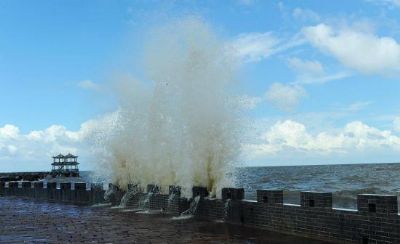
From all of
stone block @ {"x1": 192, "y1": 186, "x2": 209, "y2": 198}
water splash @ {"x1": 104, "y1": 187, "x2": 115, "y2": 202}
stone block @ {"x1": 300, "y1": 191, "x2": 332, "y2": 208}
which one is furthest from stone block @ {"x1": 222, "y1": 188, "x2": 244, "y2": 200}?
water splash @ {"x1": 104, "y1": 187, "x2": 115, "y2": 202}

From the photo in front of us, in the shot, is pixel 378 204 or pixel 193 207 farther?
pixel 193 207

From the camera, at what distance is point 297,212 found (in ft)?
43.5

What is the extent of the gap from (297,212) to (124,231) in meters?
4.82

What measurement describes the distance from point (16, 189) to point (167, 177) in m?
20.2

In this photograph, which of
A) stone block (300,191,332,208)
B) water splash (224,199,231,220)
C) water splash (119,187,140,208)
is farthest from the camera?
water splash (119,187,140,208)

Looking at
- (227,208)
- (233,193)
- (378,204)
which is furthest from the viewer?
(227,208)

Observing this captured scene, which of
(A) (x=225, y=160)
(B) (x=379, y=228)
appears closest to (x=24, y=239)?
(A) (x=225, y=160)

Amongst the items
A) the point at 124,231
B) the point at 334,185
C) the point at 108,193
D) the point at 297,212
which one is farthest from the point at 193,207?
the point at 334,185

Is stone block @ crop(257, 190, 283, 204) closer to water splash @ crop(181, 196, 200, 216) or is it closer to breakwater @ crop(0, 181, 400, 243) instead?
breakwater @ crop(0, 181, 400, 243)

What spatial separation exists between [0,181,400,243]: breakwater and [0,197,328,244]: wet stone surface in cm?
44

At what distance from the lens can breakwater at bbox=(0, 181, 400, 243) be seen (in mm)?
10742

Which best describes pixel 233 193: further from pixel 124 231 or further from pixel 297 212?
pixel 124 231

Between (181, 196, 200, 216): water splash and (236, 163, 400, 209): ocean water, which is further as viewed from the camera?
(236, 163, 400, 209): ocean water

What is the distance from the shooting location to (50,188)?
32500mm
